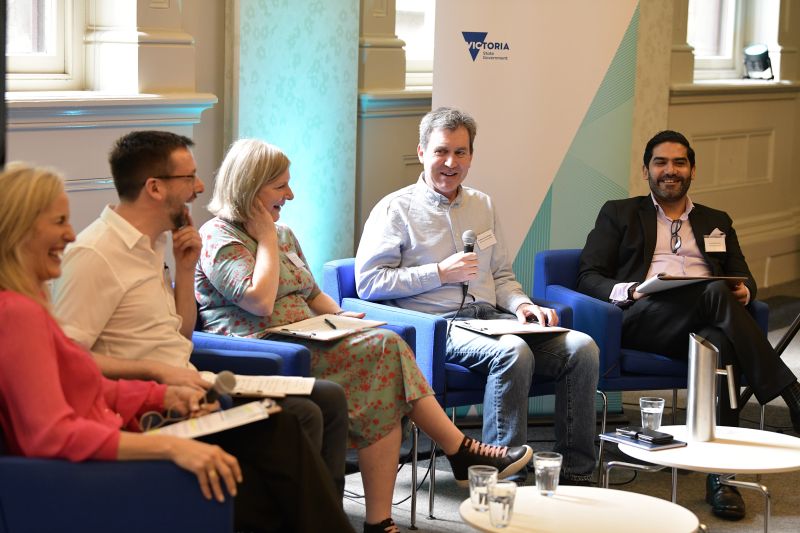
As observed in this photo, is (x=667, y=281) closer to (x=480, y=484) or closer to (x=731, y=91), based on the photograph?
(x=480, y=484)

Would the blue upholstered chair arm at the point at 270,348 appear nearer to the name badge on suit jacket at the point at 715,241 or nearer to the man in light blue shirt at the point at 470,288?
the man in light blue shirt at the point at 470,288

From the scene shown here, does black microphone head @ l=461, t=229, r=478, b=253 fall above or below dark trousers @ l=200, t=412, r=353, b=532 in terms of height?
above

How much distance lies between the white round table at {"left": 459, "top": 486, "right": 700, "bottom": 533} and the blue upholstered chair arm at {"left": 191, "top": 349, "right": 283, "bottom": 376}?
0.76 metres

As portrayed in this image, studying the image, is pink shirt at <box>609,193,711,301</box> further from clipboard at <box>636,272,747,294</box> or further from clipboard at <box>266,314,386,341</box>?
clipboard at <box>266,314,386,341</box>

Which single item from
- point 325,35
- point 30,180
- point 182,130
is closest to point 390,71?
point 325,35

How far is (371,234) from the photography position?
14.3 ft

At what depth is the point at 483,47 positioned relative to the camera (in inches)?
194

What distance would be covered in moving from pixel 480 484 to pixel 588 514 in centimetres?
27

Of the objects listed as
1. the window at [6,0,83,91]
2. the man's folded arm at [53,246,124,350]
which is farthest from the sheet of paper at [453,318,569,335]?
the window at [6,0,83,91]

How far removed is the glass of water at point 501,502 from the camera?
269 cm

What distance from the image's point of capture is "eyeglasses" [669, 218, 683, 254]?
4828 mm

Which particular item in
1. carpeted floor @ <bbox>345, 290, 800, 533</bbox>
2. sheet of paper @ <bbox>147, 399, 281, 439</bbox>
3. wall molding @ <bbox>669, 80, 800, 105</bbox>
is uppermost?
wall molding @ <bbox>669, 80, 800, 105</bbox>

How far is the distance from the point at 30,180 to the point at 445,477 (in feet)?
7.71

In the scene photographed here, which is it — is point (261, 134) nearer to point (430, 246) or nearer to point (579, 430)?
point (430, 246)
